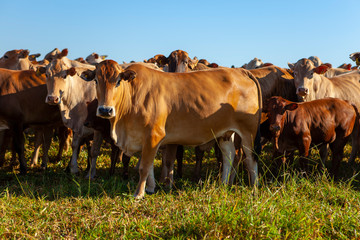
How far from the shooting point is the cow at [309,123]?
666cm

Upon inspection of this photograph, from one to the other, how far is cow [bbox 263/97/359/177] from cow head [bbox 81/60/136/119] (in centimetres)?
248

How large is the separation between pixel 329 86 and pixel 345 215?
5.36 meters

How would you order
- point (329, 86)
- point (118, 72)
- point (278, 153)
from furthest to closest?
point (329, 86) < point (278, 153) < point (118, 72)

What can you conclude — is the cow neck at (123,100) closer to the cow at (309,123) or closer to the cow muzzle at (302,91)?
the cow at (309,123)

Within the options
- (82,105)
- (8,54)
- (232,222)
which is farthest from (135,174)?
(8,54)

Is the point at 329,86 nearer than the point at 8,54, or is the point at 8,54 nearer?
the point at 329,86

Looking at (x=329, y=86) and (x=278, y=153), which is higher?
(x=329, y=86)

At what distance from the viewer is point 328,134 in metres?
7.19

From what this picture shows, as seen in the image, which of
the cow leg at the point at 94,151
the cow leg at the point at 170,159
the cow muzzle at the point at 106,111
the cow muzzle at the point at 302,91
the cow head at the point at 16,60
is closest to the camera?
the cow muzzle at the point at 106,111

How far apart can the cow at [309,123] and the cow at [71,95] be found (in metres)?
3.71

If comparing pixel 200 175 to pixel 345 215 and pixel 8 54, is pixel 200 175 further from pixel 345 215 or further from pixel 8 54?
pixel 8 54

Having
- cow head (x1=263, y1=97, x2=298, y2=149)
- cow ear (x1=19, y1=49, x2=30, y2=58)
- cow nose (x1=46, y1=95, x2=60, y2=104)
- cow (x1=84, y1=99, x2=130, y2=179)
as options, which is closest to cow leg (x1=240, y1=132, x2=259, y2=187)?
cow head (x1=263, y1=97, x2=298, y2=149)

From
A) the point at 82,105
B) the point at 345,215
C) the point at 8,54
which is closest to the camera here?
the point at 345,215

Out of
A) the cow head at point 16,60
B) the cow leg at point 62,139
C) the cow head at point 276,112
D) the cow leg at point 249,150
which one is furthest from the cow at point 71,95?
the cow head at point 16,60
